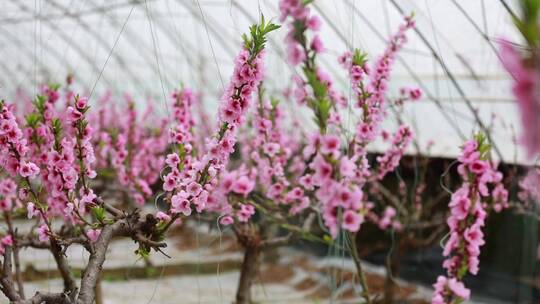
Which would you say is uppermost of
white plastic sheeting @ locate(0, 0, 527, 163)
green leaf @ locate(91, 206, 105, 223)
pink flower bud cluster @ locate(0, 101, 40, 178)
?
white plastic sheeting @ locate(0, 0, 527, 163)

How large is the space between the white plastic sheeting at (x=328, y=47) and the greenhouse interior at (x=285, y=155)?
0.9 inches

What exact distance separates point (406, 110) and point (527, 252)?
1534mm

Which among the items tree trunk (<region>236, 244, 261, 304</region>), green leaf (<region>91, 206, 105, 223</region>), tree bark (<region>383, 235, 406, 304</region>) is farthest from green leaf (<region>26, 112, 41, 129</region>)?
tree bark (<region>383, 235, 406, 304</region>)

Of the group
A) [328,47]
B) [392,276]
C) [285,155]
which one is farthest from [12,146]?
[328,47]

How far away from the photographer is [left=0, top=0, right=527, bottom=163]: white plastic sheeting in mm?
4398

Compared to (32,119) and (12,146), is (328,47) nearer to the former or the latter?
(32,119)

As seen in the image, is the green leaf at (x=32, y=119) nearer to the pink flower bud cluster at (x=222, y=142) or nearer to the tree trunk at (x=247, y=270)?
the pink flower bud cluster at (x=222, y=142)

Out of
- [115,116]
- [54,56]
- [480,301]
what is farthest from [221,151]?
[54,56]

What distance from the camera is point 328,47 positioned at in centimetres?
545

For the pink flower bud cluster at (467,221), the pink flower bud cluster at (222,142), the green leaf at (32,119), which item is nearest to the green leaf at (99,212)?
the pink flower bud cluster at (222,142)

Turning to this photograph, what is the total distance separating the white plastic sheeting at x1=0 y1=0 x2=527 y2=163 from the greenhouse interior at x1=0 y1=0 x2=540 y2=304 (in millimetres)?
24

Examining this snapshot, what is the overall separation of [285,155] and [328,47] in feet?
6.73

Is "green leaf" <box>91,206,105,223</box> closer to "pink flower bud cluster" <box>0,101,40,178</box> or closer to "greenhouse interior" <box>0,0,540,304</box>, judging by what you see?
"greenhouse interior" <box>0,0,540,304</box>

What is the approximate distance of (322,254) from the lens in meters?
6.77
